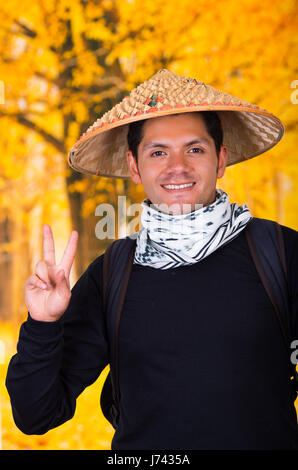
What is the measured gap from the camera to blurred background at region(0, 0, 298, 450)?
4.16 meters

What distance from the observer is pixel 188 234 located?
158 cm

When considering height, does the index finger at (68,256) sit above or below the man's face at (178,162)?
below

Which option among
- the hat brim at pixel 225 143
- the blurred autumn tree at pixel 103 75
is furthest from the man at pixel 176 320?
the blurred autumn tree at pixel 103 75

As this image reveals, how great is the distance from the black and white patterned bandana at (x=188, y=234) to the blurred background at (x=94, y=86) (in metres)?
2.72

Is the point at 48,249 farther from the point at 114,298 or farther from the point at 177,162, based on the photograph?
the point at 177,162

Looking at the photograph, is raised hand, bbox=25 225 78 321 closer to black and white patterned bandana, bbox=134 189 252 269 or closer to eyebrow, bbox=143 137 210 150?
black and white patterned bandana, bbox=134 189 252 269

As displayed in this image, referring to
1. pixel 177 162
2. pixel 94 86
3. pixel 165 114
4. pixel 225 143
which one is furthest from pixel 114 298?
pixel 94 86

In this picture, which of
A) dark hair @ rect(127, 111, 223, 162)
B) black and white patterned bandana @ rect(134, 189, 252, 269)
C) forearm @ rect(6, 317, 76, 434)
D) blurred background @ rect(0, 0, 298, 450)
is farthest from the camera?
blurred background @ rect(0, 0, 298, 450)

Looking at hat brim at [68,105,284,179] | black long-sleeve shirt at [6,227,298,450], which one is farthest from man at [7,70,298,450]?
hat brim at [68,105,284,179]

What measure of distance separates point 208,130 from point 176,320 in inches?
23.7

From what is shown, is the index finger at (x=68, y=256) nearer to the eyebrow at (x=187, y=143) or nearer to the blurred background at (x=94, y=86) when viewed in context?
the eyebrow at (x=187, y=143)

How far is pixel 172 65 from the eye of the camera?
4.38 meters

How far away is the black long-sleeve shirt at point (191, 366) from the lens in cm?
138

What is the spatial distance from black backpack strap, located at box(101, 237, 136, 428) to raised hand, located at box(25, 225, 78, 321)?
0.60 feet
